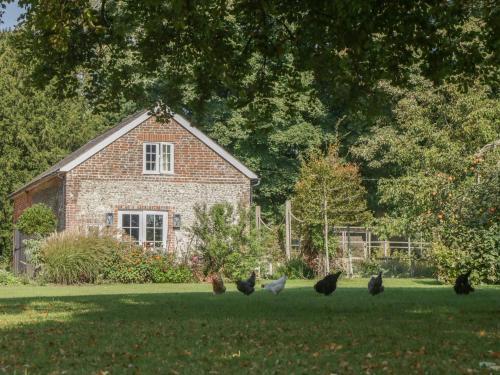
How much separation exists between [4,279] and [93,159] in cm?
587

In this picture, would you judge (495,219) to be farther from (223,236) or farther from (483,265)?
(223,236)

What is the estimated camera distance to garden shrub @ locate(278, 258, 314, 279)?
1437 inches

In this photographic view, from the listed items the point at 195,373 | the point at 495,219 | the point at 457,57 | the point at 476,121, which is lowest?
the point at 195,373

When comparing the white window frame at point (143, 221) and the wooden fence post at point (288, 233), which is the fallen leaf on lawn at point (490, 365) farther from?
the wooden fence post at point (288, 233)

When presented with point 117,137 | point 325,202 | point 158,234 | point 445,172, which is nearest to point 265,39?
point 445,172

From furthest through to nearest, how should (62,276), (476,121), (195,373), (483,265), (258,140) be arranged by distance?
(258,140) → (476,121) → (62,276) → (483,265) → (195,373)

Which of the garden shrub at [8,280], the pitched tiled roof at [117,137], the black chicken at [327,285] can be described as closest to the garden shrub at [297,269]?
the pitched tiled roof at [117,137]

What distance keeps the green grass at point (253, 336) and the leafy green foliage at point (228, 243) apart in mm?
13221

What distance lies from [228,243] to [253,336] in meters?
21.2

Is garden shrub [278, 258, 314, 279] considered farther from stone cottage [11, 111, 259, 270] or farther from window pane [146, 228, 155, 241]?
window pane [146, 228, 155, 241]

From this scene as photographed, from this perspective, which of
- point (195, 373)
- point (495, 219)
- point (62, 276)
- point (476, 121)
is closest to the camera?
point (195, 373)

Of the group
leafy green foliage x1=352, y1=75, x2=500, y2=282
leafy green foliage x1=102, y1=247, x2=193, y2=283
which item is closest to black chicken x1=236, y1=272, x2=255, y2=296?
leafy green foliage x1=352, y1=75, x2=500, y2=282

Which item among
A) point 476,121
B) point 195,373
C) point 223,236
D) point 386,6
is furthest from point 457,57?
point 476,121

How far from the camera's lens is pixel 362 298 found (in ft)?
65.0
